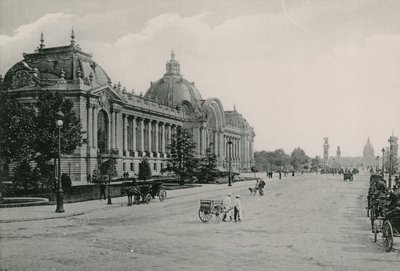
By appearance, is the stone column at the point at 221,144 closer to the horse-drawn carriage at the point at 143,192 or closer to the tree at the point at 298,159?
the tree at the point at 298,159

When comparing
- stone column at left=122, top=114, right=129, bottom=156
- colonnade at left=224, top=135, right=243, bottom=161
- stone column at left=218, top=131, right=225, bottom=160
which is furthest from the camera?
colonnade at left=224, top=135, right=243, bottom=161

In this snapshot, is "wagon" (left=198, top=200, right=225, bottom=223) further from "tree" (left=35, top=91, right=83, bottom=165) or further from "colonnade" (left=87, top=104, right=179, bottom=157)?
"colonnade" (left=87, top=104, right=179, bottom=157)

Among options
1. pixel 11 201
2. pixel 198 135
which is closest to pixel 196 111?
pixel 198 135

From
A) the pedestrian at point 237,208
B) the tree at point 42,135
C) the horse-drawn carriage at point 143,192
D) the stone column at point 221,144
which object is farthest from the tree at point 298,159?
the pedestrian at point 237,208

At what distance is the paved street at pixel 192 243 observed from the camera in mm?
11141

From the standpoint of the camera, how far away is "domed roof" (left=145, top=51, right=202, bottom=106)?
96375 millimetres

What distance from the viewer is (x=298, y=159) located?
180 metres

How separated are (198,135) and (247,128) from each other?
44209 millimetres

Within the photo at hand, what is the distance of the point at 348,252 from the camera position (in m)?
12.6

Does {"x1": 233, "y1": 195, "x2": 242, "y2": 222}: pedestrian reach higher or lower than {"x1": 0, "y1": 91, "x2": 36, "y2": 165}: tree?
lower

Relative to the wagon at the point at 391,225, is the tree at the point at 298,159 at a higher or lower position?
higher

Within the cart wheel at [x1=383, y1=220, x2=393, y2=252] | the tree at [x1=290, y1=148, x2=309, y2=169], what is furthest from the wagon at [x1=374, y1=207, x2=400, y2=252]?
the tree at [x1=290, y1=148, x2=309, y2=169]

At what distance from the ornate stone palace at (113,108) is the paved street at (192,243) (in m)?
15.8

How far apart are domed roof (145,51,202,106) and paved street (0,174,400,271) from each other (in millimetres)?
75241
